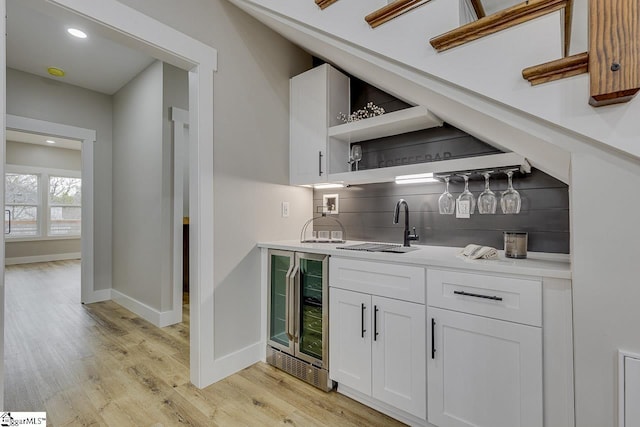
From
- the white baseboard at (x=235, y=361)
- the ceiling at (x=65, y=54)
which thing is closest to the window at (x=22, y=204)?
the ceiling at (x=65, y=54)

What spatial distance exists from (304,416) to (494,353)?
3.53ft

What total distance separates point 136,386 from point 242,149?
1.79 m

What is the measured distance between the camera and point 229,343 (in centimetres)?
214

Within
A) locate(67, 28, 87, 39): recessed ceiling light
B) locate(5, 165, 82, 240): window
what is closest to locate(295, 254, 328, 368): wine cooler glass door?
locate(67, 28, 87, 39): recessed ceiling light

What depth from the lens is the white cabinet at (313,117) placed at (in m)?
2.39

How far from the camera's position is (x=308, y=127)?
250 cm

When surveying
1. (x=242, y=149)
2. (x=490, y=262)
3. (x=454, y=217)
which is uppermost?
(x=242, y=149)

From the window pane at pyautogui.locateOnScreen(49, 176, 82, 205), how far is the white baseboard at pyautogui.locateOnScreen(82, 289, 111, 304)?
4.70 meters

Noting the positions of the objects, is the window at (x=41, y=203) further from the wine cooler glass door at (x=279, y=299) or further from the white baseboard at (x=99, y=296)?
the wine cooler glass door at (x=279, y=299)

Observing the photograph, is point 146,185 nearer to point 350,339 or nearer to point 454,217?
point 350,339

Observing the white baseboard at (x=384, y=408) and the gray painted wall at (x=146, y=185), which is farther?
the gray painted wall at (x=146, y=185)

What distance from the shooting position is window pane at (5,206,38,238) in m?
6.72

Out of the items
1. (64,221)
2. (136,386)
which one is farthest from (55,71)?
(64,221)

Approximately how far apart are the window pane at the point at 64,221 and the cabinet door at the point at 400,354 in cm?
882
